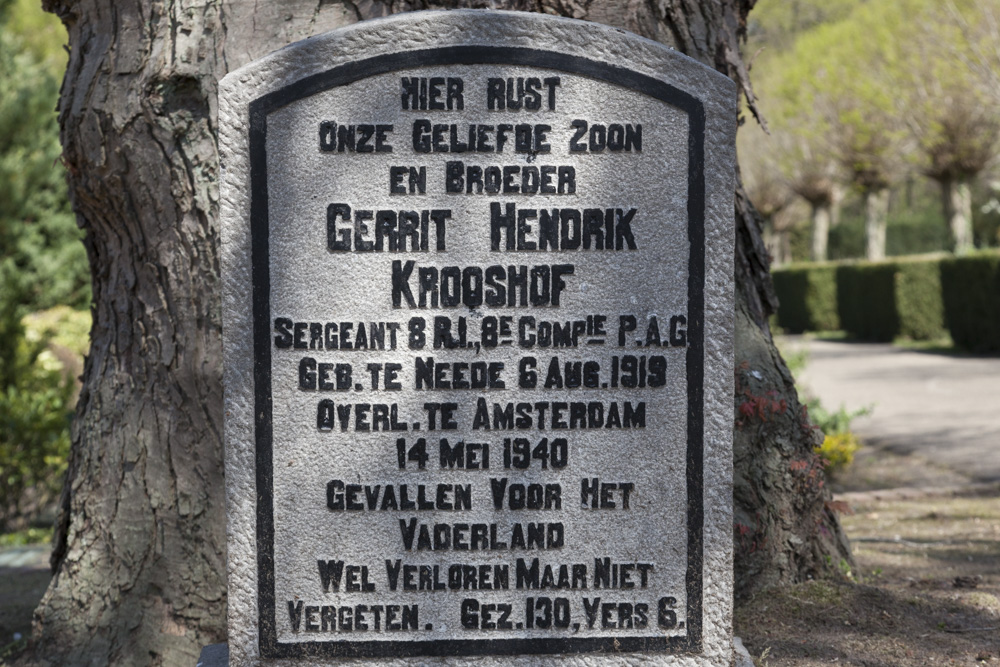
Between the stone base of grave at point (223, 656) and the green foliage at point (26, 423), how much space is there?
170 inches

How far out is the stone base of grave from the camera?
265 centimetres

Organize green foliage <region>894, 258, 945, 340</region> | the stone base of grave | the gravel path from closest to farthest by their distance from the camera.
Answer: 1. the stone base of grave
2. the gravel path
3. green foliage <region>894, 258, 945, 340</region>

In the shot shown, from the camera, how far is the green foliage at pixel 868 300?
20.6m

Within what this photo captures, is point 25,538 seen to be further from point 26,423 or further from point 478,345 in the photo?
point 478,345

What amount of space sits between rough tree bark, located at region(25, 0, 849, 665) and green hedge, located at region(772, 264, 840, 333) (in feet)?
74.8

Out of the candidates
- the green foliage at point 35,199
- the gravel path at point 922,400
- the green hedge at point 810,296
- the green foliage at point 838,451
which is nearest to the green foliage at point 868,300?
the green hedge at point 810,296

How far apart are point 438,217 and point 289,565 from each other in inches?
41.1

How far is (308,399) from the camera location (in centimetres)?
250

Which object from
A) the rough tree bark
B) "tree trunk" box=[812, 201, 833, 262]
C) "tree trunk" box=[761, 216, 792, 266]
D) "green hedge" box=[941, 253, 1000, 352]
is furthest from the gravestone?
"tree trunk" box=[761, 216, 792, 266]

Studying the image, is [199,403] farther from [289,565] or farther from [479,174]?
[479,174]

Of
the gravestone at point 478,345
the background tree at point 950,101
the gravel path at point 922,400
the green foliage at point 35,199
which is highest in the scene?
the background tree at point 950,101

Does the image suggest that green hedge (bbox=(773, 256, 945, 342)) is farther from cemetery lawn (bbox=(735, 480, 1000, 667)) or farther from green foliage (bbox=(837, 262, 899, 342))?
cemetery lawn (bbox=(735, 480, 1000, 667))

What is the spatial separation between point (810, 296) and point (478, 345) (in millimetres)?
24673

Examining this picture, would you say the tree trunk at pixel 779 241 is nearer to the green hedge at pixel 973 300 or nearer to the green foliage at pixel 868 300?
the green foliage at pixel 868 300
